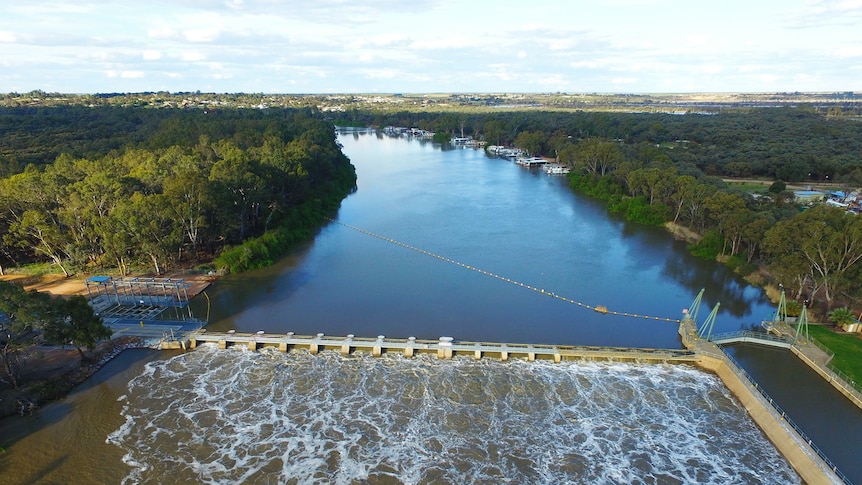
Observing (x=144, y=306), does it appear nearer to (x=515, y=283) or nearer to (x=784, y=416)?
(x=515, y=283)

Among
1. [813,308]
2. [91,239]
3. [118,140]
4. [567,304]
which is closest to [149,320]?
[91,239]

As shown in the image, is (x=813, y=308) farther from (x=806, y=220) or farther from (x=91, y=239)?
(x=91, y=239)

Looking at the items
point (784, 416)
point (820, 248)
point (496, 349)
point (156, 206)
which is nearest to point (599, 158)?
point (820, 248)

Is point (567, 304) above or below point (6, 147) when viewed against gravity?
below

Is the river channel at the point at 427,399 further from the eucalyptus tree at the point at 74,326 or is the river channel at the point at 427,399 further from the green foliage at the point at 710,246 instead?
the eucalyptus tree at the point at 74,326

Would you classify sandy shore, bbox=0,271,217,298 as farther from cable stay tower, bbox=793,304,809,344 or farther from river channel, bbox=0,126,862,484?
cable stay tower, bbox=793,304,809,344

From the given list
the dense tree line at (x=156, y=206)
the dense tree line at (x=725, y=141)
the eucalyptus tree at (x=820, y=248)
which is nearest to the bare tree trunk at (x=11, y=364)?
the dense tree line at (x=156, y=206)

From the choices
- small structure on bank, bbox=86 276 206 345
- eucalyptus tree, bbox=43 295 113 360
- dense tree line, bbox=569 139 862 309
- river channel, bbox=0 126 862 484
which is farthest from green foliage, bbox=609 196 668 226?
eucalyptus tree, bbox=43 295 113 360
